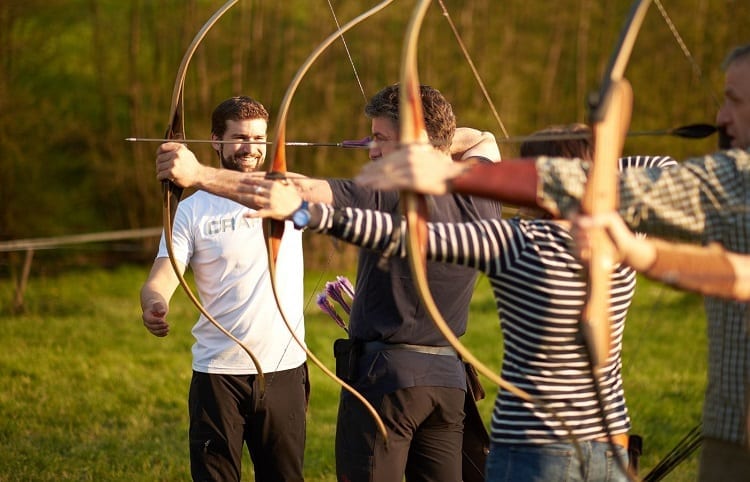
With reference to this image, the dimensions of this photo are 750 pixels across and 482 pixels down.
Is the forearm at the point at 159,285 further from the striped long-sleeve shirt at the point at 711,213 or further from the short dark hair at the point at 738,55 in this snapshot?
the short dark hair at the point at 738,55

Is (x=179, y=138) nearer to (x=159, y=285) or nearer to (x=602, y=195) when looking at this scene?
(x=159, y=285)

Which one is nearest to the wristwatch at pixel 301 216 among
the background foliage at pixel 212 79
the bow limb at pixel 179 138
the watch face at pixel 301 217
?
the watch face at pixel 301 217

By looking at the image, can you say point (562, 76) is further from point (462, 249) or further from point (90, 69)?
point (462, 249)

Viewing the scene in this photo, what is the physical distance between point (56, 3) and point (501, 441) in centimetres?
1027

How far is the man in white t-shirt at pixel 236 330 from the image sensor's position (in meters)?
2.83

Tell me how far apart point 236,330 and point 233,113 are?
0.60m

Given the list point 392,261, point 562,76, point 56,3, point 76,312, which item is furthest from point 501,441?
point 562,76

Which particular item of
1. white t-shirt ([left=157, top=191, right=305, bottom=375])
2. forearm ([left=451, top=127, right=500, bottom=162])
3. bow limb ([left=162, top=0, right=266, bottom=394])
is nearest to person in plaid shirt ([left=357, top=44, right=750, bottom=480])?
forearm ([left=451, top=127, right=500, bottom=162])

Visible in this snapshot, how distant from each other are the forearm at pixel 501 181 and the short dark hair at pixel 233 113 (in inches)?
55.5

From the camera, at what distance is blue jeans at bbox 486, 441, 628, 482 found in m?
1.81

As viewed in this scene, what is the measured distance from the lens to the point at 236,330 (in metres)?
2.89

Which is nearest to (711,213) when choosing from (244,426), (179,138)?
(179,138)

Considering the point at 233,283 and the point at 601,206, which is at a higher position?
the point at 601,206

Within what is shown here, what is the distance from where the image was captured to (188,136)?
1092 cm
